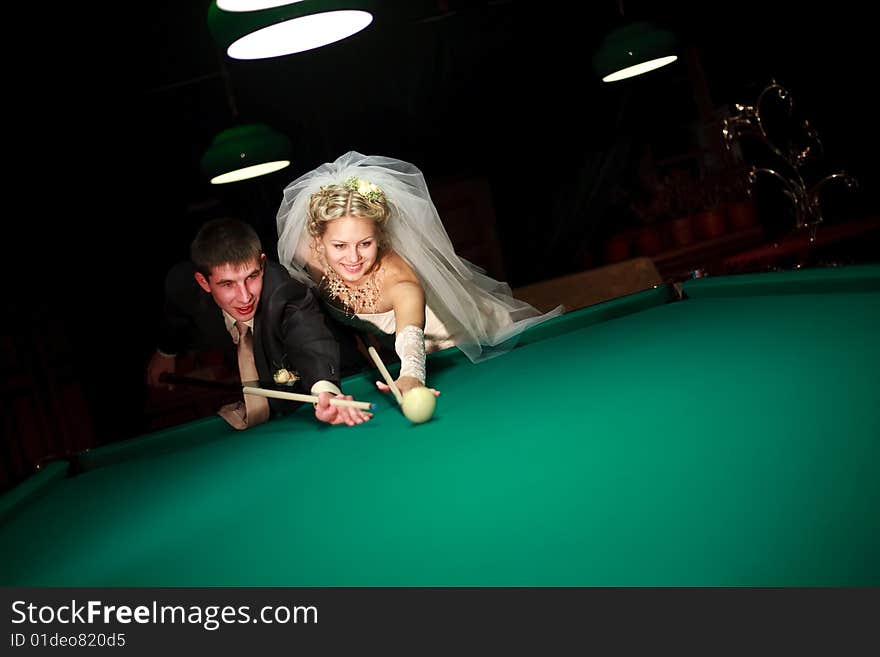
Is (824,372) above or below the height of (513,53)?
below

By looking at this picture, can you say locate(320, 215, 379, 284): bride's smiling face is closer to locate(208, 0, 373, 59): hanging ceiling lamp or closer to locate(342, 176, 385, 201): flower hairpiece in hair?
locate(342, 176, 385, 201): flower hairpiece in hair

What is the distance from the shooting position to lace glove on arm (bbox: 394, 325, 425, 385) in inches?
101

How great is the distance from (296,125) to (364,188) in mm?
3244

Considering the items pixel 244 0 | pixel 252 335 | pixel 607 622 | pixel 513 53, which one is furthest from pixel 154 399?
pixel 607 622

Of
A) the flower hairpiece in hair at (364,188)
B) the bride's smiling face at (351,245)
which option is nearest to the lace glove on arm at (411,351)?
the bride's smiling face at (351,245)

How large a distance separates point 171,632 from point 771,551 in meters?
0.81

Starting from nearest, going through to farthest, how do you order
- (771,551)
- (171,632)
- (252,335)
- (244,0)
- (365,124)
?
(771,551) < (171,632) < (244,0) < (252,335) < (365,124)

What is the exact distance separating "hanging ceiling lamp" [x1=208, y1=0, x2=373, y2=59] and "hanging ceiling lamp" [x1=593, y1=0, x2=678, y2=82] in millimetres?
2120

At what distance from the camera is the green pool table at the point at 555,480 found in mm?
1078

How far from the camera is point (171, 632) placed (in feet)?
3.77

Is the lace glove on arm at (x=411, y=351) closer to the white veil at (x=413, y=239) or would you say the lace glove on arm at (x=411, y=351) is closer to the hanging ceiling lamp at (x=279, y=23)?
the white veil at (x=413, y=239)

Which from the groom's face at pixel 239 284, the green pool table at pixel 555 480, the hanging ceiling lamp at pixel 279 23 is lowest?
the green pool table at pixel 555 480

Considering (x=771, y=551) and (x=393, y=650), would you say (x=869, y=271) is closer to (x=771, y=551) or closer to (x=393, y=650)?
(x=771, y=551)

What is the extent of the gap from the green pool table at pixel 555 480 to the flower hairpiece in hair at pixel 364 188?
914 millimetres
